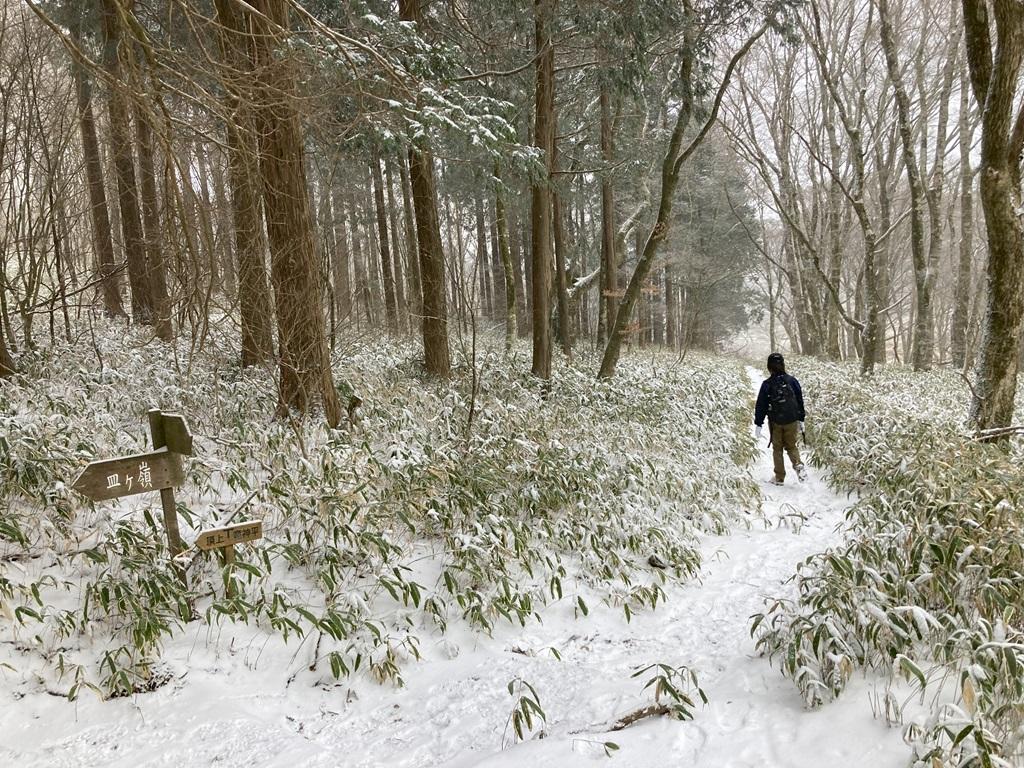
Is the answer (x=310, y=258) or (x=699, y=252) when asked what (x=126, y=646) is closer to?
(x=310, y=258)

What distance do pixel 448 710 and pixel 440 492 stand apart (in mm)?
2052

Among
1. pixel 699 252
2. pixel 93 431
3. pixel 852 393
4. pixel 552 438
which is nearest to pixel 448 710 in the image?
pixel 552 438

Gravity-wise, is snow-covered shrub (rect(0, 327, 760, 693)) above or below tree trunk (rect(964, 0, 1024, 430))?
below

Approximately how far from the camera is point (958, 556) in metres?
3.67

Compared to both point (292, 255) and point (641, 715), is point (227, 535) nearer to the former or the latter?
point (641, 715)

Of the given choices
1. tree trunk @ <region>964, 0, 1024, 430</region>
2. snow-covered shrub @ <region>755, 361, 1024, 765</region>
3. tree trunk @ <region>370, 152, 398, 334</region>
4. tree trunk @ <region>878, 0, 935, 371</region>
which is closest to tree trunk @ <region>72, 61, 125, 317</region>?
tree trunk @ <region>370, 152, 398, 334</region>

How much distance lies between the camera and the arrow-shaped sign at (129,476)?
331 cm

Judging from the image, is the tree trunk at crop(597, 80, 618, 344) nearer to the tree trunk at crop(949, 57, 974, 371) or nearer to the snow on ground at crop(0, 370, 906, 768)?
the tree trunk at crop(949, 57, 974, 371)

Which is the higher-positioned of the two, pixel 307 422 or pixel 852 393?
pixel 307 422

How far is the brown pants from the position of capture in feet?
24.9

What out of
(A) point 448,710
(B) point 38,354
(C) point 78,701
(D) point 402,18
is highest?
(D) point 402,18

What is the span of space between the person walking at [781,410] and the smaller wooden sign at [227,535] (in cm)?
620

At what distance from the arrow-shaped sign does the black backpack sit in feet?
22.3

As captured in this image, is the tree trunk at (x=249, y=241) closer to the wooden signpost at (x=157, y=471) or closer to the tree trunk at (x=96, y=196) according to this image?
the wooden signpost at (x=157, y=471)
